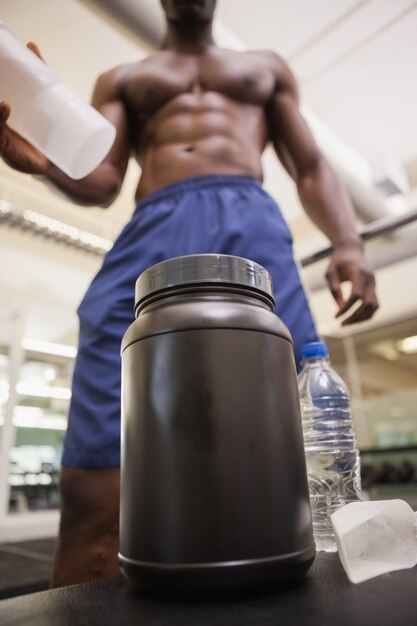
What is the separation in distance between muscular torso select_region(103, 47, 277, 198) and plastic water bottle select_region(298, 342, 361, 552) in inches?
19.2

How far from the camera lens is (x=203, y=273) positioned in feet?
1.10

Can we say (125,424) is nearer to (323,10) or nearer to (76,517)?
(76,517)

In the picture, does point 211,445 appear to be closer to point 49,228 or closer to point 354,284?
point 354,284

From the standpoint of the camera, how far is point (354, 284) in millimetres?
836

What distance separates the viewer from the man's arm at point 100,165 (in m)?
0.65

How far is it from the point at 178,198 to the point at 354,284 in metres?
0.37

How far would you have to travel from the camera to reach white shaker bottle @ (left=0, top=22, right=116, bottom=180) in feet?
1.81

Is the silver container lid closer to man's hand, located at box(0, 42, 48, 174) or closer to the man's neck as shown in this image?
man's hand, located at box(0, 42, 48, 174)

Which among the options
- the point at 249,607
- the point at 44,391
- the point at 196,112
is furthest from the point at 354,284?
the point at 44,391

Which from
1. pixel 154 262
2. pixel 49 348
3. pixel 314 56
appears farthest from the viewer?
pixel 49 348

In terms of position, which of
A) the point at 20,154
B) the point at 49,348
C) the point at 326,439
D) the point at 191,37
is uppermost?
the point at 49,348

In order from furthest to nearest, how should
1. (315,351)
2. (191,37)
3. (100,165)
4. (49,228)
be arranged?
(49,228) → (191,37) → (100,165) → (315,351)

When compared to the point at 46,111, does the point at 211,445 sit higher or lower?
lower

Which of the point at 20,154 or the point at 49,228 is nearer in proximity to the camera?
the point at 20,154
